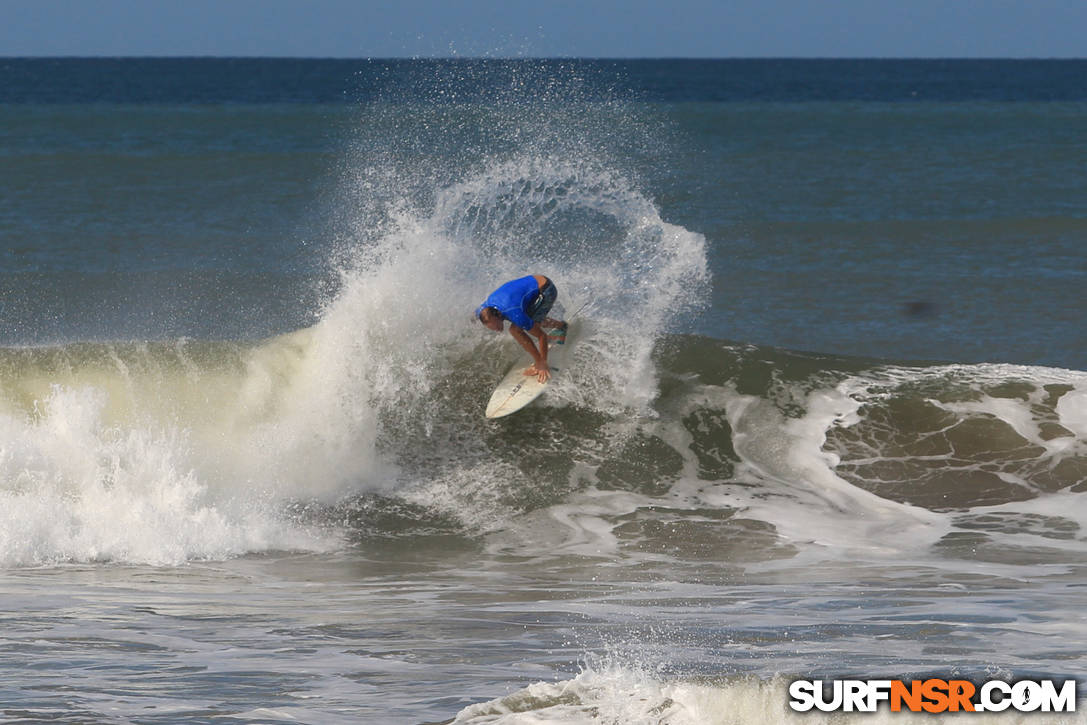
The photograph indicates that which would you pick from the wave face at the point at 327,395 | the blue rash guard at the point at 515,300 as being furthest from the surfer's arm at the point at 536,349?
the wave face at the point at 327,395

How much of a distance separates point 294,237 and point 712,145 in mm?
18179

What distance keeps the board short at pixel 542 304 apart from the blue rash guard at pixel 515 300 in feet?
0.13

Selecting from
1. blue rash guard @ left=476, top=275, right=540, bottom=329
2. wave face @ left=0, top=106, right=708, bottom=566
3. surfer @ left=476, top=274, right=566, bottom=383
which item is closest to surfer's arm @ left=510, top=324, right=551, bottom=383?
surfer @ left=476, top=274, right=566, bottom=383

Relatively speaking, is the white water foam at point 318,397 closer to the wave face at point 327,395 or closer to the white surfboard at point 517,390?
the wave face at point 327,395

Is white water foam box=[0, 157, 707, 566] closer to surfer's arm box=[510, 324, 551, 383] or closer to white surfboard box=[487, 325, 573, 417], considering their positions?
white surfboard box=[487, 325, 573, 417]

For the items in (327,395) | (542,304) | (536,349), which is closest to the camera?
(542,304)

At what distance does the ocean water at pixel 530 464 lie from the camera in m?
6.22

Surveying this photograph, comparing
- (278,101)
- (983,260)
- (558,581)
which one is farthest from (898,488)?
(278,101)

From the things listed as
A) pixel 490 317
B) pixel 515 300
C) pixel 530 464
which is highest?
pixel 515 300

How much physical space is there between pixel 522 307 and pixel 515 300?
0.08 m

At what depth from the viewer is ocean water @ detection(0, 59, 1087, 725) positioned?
6219mm

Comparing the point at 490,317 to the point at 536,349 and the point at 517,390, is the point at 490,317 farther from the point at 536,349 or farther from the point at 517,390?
the point at 517,390

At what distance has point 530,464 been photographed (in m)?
11.2

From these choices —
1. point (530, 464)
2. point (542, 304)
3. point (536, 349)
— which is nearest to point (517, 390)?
point (536, 349)
